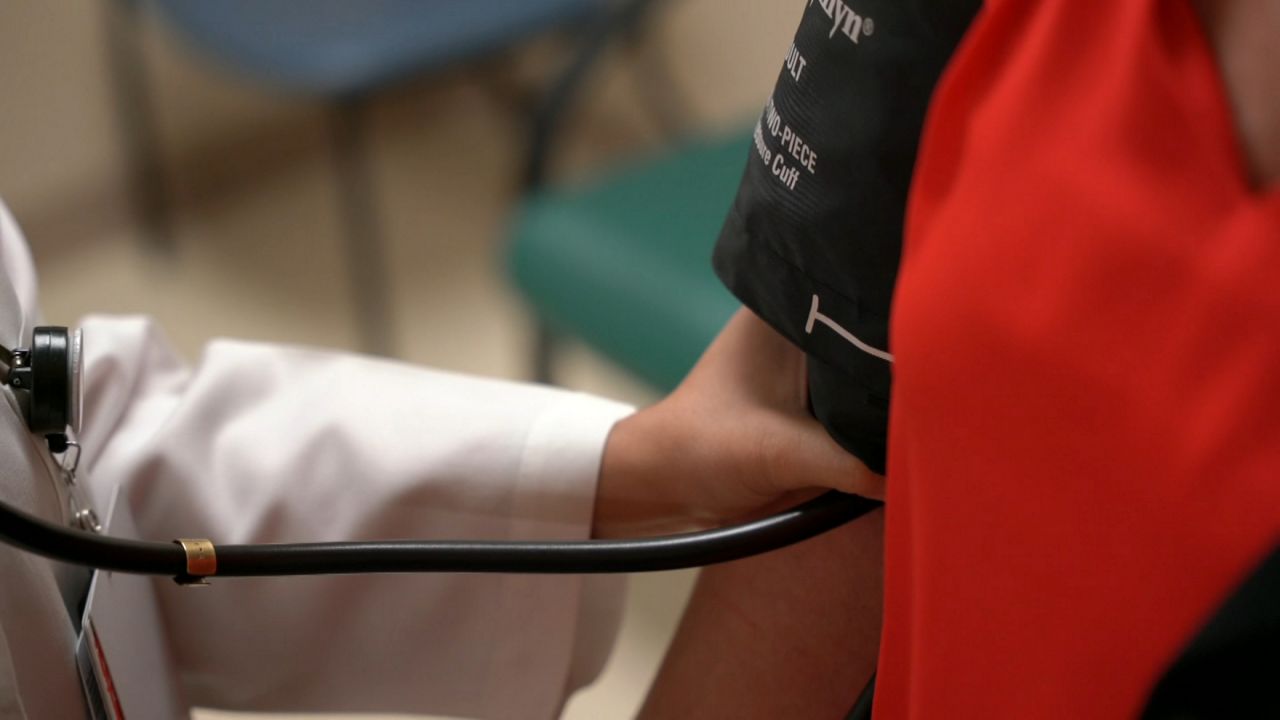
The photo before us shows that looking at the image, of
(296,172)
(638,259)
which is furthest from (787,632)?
(296,172)

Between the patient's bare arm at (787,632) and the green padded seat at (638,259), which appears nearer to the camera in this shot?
the patient's bare arm at (787,632)

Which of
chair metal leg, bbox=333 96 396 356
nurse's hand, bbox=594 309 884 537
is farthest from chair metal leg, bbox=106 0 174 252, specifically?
nurse's hand, bbox=594 309 884 537

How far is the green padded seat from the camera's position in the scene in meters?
1.55

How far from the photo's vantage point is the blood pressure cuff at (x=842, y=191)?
1.84ft

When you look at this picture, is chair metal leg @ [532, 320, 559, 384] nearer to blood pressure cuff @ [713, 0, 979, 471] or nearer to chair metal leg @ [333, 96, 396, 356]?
chair metal leg @ [333, 96, 396, 356]

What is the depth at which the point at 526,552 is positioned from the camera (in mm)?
716

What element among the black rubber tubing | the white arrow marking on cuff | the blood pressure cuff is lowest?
the black rubber tubing

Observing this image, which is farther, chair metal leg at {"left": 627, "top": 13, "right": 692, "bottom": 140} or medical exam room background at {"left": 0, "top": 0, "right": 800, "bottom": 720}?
chair metal leg at {"left": 627, "top": 13, "right": 692, "bottom": 140}

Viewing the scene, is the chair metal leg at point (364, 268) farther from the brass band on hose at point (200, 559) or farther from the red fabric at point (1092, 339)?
the red fabric at point (1092, 339)

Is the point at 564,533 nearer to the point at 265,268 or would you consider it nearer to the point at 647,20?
the point at 265,268

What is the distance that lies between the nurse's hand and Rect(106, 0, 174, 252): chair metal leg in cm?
187

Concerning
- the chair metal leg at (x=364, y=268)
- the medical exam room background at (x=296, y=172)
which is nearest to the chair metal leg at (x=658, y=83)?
the medical exam room background at (x=296, y=172)

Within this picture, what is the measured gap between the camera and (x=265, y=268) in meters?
2.43

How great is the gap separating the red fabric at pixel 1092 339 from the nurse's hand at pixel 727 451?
172mm
